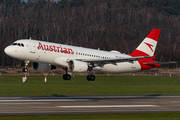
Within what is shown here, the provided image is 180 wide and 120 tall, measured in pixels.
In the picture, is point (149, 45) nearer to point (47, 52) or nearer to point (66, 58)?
point (66, 58)

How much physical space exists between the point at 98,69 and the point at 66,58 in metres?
6.86

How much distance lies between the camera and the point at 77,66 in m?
43.9

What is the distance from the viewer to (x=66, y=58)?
1738 inches

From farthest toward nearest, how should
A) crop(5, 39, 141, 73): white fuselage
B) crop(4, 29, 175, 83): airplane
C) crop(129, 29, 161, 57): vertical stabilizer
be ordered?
crop(129, 29, 161, 57): vertical stabilizer → crop(4, 29, 175, 83): airplane → crop(5, 39, 141, 73): white fuselage

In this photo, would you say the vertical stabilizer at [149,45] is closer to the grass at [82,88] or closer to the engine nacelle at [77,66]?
the grass at [82,88]

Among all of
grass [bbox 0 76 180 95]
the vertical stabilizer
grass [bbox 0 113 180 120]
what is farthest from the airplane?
grass [bbox 0 113 180 120]

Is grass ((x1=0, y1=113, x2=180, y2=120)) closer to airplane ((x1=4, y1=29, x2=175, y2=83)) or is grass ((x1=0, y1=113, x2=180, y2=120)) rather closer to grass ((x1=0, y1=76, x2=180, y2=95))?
grass ((x1=0, y1=76, x2=180, y2=95))

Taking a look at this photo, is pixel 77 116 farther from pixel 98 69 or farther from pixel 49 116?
pixel 98 69

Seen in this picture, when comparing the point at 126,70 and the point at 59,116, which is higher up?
the point at 126,70

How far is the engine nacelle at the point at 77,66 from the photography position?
4384 cm

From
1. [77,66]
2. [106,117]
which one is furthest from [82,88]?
[106,117]

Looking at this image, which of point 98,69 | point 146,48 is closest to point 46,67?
point 98,69

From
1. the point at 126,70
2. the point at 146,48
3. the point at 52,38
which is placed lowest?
the point at 126,70

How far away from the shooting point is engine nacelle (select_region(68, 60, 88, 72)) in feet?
144
